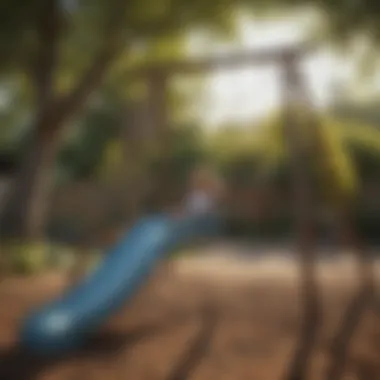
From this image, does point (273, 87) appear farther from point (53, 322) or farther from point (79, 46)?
point (53, 322)

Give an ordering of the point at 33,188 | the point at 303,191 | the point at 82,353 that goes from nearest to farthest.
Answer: the point at 82,353 → the point at 303,191 → the point at 33,188

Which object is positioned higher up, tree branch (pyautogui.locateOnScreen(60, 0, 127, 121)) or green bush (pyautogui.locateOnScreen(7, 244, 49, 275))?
tree branch (pyautogui.locateOnScreen(60, 0, 127, 121))

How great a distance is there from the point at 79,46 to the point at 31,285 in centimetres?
74

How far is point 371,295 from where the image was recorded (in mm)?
1957

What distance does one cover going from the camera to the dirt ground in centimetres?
164

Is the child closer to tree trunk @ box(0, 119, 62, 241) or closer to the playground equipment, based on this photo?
the playground equipment

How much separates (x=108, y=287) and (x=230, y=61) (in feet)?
2.36

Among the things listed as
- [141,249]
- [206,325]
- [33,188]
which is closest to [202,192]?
[141,249]

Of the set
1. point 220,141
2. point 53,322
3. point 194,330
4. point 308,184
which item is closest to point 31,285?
point 53,322

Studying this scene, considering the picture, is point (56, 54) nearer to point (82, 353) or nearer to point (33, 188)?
point (33, 188)

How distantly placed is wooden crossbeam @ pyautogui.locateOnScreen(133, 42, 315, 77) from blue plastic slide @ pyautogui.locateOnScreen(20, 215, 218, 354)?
1.45ft

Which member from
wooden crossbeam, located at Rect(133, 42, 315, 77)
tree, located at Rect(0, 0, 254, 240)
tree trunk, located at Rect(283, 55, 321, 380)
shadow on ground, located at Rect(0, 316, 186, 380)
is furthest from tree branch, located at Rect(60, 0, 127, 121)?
shadow on ground, located at Rect(0, 316, 186, 380)

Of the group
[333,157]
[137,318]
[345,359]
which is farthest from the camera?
[137,318]

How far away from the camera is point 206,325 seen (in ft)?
6.23
